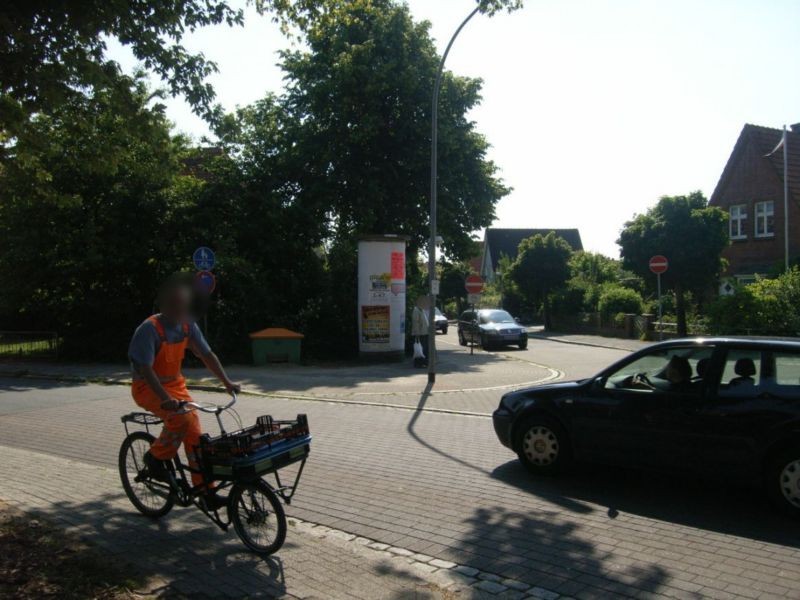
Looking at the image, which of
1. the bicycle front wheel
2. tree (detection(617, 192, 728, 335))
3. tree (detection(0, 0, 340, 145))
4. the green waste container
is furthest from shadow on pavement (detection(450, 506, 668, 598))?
tree (detection(617, 192, 728, 335))

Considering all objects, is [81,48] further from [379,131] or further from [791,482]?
[379,131]

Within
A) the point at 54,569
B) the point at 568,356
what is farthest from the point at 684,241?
the point at 54,569

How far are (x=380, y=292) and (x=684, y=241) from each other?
14.3 metres

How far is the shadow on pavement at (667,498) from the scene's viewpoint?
526 centimetres

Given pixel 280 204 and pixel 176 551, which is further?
pixel 280 204

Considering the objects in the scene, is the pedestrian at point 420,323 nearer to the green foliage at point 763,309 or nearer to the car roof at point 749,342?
the green foliage at point 763,309

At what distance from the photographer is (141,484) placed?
5.50 meters

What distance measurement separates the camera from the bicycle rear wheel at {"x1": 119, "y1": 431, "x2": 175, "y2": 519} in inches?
211

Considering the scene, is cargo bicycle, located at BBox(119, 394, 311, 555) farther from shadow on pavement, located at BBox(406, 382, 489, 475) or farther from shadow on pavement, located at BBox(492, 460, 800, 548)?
shadow on pavement, located at BBox(406, 382, 489, 475)

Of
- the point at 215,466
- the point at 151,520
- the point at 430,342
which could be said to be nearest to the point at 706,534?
the point at 215,466

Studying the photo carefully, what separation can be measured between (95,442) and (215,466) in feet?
16.5

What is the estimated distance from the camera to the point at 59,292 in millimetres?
22266

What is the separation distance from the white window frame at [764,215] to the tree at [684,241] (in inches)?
269

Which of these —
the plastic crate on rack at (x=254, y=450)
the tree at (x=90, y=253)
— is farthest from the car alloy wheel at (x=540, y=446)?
the tree at (x=90, y=253)
